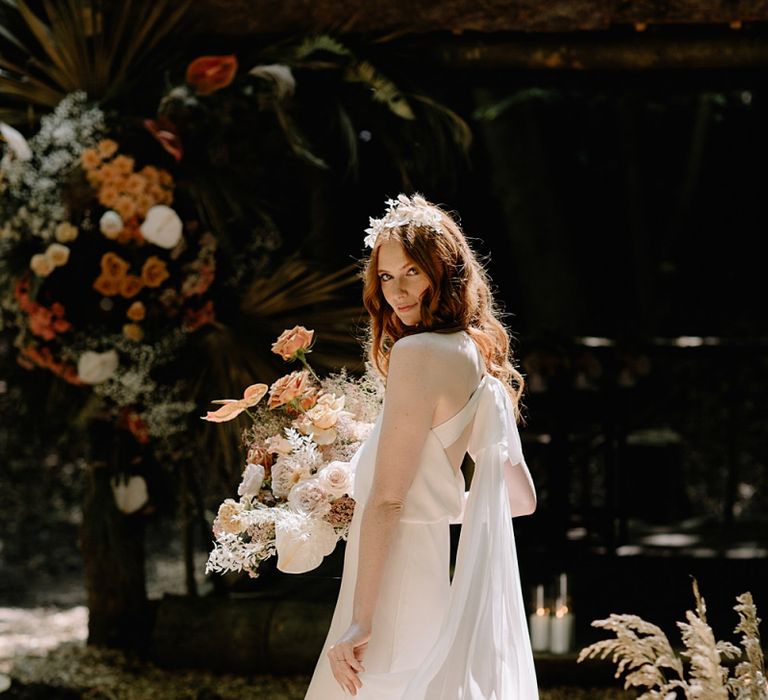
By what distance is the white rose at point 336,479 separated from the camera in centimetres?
252

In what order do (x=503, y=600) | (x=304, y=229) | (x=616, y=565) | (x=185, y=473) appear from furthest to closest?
(x=616, y=565), (x=304, y=229), (x=185, y=473), (x=503, y=600)

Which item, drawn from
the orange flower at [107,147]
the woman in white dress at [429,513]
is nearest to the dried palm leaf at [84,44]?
the orange flower at [107,147]

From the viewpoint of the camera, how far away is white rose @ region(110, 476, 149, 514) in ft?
16.8

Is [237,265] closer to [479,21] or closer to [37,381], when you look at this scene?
[37,381]

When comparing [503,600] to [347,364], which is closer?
[503,600]

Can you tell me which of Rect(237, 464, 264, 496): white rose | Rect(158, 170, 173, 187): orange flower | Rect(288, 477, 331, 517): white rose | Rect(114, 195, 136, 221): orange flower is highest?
Rect(158, 170, 173, 187): orange flower

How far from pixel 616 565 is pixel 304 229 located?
245 cm

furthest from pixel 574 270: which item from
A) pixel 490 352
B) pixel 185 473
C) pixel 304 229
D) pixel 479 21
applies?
pixel 490 352

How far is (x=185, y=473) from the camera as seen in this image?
4914mm

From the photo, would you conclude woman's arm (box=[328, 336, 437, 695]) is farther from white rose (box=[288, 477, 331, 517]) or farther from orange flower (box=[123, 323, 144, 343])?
orange flower (box=[123, 323, 144, 343])

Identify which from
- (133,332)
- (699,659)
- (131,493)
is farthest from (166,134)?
(699,659)

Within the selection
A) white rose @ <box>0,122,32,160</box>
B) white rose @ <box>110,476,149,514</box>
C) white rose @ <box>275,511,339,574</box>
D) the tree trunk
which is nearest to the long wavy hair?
white rose @ <box>275,511,339,574</box>

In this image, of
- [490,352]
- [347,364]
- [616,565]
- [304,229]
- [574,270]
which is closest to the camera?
[490,352]

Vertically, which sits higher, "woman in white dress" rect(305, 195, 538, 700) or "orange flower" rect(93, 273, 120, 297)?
"orange flower" rect(93, 273, 120, 297)
